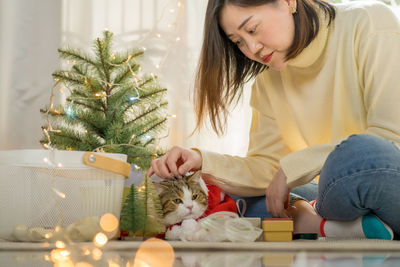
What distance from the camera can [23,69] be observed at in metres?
2.21

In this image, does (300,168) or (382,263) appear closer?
(382,263)

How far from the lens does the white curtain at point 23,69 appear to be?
216 centimetres

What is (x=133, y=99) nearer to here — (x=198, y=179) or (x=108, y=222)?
(x=198, y=179)

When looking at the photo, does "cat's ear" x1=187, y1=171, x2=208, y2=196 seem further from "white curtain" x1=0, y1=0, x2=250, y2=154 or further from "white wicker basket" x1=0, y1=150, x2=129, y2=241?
"white curtain" x1=0, y1=0, x2=250, y2=154

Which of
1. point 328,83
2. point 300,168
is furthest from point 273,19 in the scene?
point 300,168

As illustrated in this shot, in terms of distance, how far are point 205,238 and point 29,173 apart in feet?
1.42

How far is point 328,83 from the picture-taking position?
139 cm

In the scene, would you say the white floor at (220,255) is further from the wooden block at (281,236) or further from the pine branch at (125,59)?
the pine branch at (125,59)

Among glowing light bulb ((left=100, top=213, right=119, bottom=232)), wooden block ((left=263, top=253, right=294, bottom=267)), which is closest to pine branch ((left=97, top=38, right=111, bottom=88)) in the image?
glowing light bulb ((left=100, top=213, right=119, bottom=232))

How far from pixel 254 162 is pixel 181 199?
15.9 inches

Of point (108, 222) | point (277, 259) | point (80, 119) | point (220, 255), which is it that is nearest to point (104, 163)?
point (108, 222)

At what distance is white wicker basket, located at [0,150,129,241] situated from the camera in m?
1.01

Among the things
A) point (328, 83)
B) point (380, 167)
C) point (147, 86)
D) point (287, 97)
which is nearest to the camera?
point (380, 167)

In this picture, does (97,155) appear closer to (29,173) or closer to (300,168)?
(29,173)
